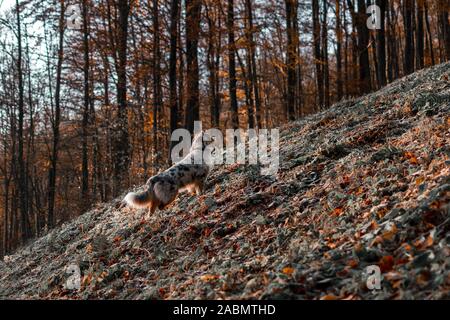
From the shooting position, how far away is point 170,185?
1061 cm

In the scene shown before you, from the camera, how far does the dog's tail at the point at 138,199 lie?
1007 centimetres

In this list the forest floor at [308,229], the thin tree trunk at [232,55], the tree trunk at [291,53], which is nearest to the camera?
the forest floor at [308,229]

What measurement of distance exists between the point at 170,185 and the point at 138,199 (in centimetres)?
82

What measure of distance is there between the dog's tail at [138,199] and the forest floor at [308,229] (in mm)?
445

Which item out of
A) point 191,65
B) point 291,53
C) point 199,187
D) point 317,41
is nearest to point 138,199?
point 199,187

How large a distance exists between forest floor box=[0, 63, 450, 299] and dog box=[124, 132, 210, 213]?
0.84 ft

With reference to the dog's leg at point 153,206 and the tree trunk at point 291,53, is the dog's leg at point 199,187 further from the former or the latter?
the tree trunk at point 291,53

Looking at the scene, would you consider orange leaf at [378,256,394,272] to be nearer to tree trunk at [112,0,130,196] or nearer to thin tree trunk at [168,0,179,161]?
thin tree trunk at [168,0,179,161]

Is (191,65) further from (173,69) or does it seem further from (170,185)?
(170,185)

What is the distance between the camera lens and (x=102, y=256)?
367 inches

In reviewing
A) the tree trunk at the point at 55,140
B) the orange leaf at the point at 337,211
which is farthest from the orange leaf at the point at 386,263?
the tree trunk at the point at 55,140

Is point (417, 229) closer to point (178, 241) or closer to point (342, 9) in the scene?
point (178, 241)

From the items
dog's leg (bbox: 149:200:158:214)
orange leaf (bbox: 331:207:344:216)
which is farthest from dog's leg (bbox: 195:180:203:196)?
orange leaf (bbox: 331:207:344:216)

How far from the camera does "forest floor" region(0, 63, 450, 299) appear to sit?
515cm
